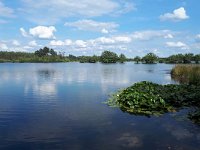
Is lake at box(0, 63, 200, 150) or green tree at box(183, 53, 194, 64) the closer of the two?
lake at box(0, 63, 200, 150)

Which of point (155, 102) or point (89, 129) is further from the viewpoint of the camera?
point (155, 102)

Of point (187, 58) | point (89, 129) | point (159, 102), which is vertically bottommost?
point (89, 129)

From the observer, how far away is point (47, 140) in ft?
50.9

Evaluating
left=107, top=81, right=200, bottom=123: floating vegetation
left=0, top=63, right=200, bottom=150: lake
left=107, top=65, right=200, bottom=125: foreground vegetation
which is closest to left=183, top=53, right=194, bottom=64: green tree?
left=107, top=65, right=200, bottom=125: foreground vegetation

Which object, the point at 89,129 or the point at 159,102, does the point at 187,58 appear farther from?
the point at 89,129

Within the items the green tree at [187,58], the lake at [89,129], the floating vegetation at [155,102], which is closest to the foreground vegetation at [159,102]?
the floating vegetation at [155,102]

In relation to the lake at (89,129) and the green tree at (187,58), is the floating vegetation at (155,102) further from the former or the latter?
the green tree at (187,58)

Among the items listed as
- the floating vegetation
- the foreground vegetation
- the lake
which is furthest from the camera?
the floating vegetation

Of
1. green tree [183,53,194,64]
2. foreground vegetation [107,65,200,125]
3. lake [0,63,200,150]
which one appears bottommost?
lake [0,63,200,150]

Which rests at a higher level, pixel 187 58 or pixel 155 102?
pixel 187 58

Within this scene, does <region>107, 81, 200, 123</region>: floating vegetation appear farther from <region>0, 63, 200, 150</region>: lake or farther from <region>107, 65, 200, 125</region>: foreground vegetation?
<region>0, 63, 200, 150</region>: lake

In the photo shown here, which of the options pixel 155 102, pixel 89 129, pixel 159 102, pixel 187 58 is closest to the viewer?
pixel 89 129

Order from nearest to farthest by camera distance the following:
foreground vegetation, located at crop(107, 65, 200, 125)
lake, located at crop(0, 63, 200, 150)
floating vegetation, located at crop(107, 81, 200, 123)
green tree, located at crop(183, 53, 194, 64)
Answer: lake, located at crop(0, 63, 200, 150) < foreground vegetation, located at crop(107, 65, 200, 125) < floating vegetation, located at crop(107, 81, 200, 123) < green tree, located at crop(183, 53, 194, 64)

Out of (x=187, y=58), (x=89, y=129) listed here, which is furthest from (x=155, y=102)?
(x=187, y=58)
